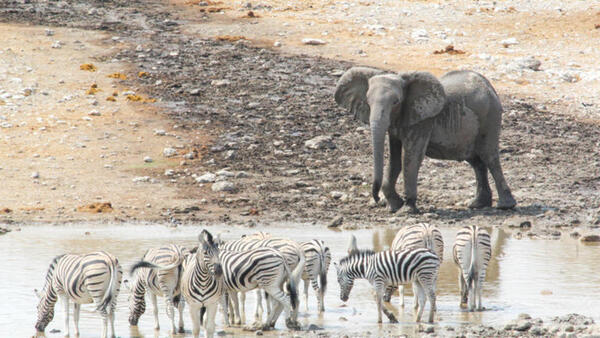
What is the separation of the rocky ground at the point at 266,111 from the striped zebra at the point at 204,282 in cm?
285

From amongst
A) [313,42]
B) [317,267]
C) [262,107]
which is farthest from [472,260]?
[313,42]

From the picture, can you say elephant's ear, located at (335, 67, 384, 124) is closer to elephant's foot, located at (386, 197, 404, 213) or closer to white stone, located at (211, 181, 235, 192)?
elephant's foot, located at (386, 197, 404, 213)

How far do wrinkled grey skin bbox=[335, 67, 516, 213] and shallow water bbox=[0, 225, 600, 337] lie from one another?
5.93ft

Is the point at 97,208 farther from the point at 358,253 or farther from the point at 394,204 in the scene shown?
the point at 358,253

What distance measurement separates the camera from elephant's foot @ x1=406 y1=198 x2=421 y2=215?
18.8 meters

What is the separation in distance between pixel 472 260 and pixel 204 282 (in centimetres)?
369

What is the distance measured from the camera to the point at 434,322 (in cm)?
1172

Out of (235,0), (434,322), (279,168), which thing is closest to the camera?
(434,322)

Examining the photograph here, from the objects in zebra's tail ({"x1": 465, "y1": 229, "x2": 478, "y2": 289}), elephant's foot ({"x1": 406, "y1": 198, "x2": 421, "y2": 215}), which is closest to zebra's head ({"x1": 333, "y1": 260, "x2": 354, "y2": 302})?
zebra's tail ({"x1": 465, "y1": 229, "x2": 478, "y2": 289})

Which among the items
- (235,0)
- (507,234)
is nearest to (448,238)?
(507,234)

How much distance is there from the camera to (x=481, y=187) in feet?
64.4

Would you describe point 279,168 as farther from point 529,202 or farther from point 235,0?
point 235,0

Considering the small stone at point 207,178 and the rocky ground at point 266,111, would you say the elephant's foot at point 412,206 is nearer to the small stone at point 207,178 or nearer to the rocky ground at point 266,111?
the rocky ground at point 266,111

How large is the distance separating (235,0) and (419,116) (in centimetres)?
2034
